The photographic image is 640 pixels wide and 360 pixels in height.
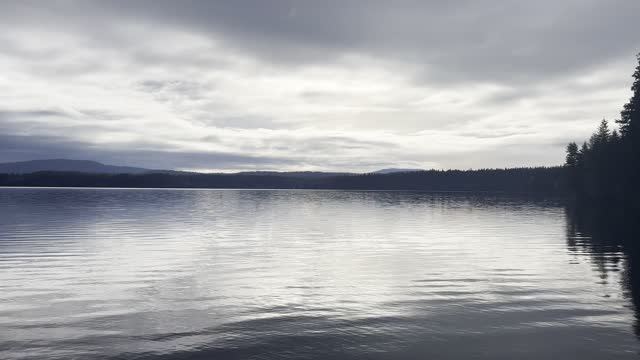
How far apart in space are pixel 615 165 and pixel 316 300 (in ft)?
390

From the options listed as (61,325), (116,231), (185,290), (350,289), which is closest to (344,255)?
(350,289)

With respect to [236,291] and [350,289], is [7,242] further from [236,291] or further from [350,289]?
[350,289]

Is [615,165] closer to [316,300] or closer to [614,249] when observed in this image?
[614,249]

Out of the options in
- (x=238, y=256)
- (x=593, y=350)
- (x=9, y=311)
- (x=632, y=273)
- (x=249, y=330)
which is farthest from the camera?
(x=238, y=256)

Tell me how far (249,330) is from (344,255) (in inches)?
907

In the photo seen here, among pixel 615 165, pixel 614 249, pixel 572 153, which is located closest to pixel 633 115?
pixel 615 165

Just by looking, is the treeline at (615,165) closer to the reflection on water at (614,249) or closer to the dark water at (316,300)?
the reflection on water at (614,249)

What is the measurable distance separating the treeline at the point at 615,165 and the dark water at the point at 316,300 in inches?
2437

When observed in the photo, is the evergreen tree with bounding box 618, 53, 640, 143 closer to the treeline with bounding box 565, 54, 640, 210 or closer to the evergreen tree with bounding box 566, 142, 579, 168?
the treeline with bounding box 565, 54, 640, 210

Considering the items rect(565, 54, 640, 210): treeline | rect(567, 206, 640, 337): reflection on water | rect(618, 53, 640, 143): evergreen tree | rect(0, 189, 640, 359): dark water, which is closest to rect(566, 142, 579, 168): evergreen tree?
rect(565, 54, 640, 210): treeline

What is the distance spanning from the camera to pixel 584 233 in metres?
57.2

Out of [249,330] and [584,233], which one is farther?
[584,233]

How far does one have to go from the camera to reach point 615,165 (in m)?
120

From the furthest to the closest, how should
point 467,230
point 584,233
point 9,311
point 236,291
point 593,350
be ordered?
point 467,230, point 584,233, point 236,291, point 9,311, point 593,350
